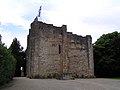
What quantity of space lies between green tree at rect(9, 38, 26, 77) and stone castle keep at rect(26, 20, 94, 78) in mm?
9999

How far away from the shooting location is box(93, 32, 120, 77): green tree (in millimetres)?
42719

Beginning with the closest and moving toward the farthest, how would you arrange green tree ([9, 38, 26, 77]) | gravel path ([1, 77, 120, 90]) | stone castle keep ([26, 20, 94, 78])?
gravel path ([1, 77, 120, 90]), stone castle keep ([26, 20, 94, 78]), green tree ([9, 38, 26, 77])

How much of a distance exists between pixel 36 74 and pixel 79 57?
9671mm

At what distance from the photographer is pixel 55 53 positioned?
1506 inches

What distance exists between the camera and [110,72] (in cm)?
4488

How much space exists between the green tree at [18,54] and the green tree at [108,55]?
1635cm

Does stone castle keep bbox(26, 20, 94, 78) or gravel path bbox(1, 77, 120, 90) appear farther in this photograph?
stone castle keep bbox(26, 20, 94, 78)

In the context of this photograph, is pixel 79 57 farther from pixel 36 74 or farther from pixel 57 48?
pixel 36 74

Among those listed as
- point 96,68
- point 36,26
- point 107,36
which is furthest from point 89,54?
point 36,26

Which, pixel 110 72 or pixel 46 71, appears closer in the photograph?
pixel 46 71

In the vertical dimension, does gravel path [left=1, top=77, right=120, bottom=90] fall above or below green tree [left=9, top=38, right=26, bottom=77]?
A: below

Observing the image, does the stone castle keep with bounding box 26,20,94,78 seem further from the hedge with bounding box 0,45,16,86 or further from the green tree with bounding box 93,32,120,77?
the hedge with bounding box 0,45,16,86

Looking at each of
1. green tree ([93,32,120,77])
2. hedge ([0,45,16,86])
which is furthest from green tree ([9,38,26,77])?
hedge ([0,45,16,86])

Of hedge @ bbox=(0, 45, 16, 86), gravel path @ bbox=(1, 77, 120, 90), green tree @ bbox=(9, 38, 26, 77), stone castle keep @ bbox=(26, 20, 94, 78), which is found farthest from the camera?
green tree @ bbox=(9, 38, 26, 77)
